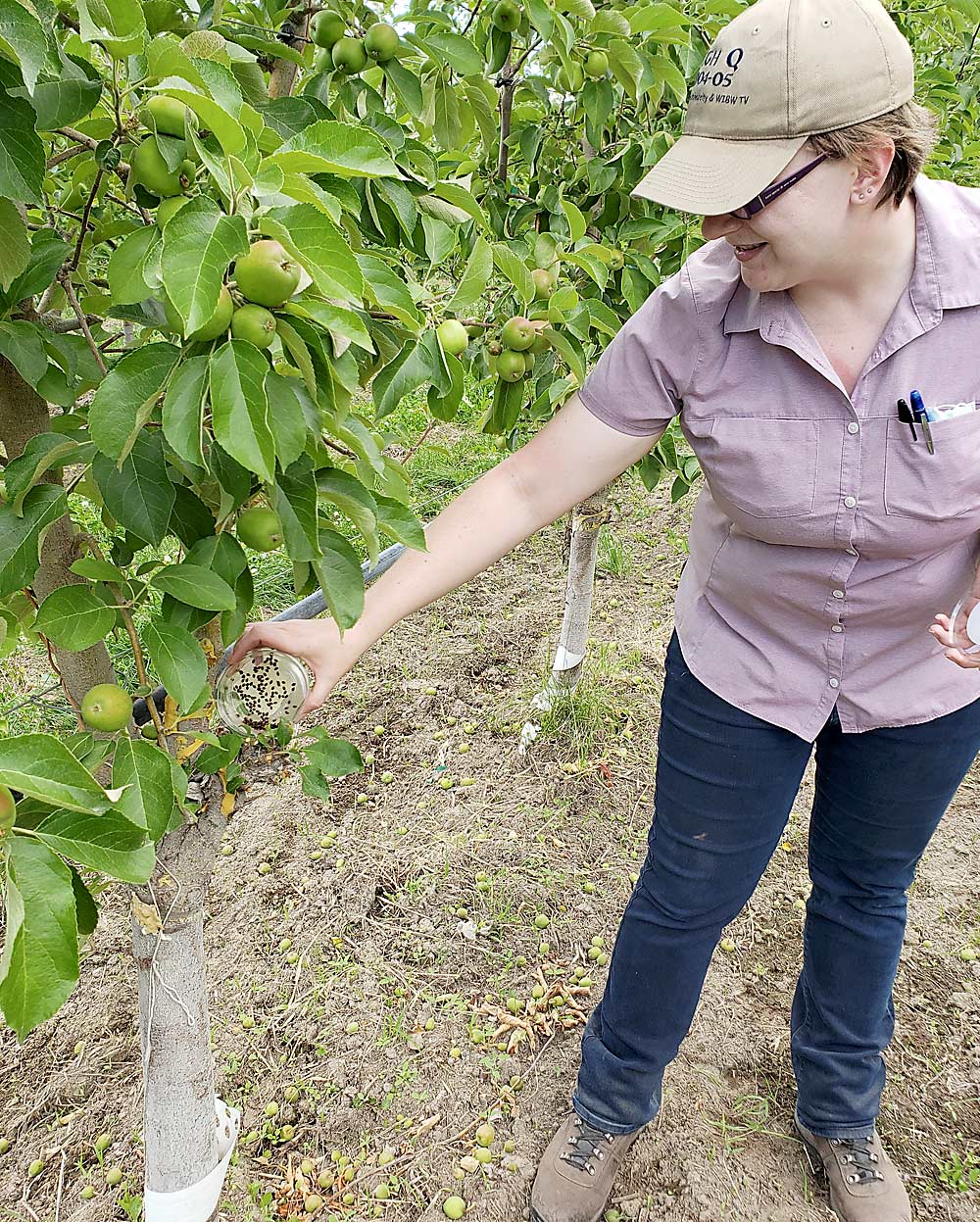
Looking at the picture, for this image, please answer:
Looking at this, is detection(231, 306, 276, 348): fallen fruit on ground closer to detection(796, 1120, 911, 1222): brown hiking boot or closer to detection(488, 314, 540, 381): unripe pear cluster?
detection(488, 314, 540, 381): unripe pear cluster

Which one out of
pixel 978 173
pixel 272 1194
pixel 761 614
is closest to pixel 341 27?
pixel 761 614

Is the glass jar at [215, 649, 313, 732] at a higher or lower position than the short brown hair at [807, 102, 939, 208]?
lower

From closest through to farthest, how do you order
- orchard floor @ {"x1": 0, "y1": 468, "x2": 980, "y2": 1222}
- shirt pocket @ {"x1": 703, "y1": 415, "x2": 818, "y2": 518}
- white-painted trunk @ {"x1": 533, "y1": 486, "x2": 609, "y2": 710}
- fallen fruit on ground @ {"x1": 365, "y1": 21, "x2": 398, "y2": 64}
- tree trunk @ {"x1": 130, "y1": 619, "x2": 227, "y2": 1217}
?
1. fallen fruit on ground @ {"x1": 365, "y1": 21, "x2": 398, "y2": 64}
2. shirt pocket @ {"x1": 703, "y1": 415, "x2": 818, "y2": 518}
3. tree trunk @ {"x1": 130, "y1": 619, "x2": 227, "y2": 1217}
4. orchard floor @ {"x1": 0, "y1": 468, "x2": 980, "y2": 1222}
5. white-painted trunk @ {"x1": 533, "y1": 486, "x2": 609, "y2": 710}

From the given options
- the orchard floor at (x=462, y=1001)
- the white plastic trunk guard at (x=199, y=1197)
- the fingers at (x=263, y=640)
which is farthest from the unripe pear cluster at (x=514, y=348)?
the white plastic trunk guard at (x=199, y=1197)

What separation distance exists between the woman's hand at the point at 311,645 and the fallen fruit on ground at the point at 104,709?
0.25 metres

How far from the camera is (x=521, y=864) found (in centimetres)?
282

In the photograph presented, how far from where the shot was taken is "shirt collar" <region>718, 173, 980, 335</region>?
1.36 meters

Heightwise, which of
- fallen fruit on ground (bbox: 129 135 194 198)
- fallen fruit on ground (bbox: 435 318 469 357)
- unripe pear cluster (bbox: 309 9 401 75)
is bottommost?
fallen fruit on ground (bbox: 435 318 469 357)

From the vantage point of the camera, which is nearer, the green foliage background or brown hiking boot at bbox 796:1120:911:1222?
the green foliage background

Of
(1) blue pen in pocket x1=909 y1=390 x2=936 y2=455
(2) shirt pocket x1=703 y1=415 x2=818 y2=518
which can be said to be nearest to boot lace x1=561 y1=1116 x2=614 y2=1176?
(2) shirt pocket x1=703 y1=415 x2=818 y2=518

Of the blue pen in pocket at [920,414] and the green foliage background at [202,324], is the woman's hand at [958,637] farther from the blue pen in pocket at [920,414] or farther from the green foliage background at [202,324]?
the green foliage background at [202,324]

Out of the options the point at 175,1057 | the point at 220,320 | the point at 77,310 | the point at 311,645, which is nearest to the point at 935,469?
the point at 311,645

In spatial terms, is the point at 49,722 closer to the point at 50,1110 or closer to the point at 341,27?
the point at 50,1110

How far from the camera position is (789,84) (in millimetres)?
1184
